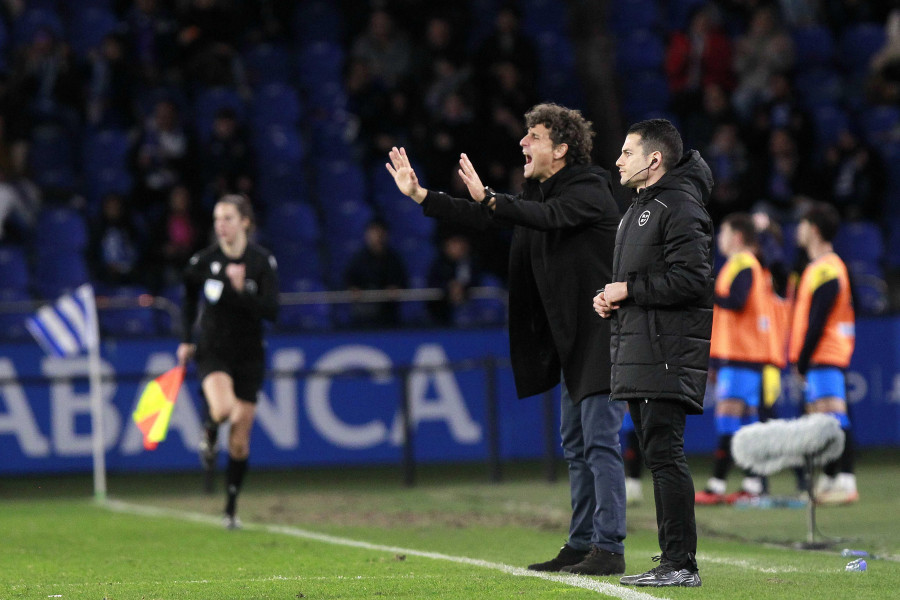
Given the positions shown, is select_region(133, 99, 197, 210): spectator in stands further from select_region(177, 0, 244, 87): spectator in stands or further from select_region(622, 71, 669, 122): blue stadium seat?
select_region(622, 71, 669, 122): blue stadium seat

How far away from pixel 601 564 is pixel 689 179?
1.89 metres

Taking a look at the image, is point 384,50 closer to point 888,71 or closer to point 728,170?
point 728,170

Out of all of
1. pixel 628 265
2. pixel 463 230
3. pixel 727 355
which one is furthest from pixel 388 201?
pixel 628 265

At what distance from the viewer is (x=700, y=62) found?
1961cm

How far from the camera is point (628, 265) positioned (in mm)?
6133

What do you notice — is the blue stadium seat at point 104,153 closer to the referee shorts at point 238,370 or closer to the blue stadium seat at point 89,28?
the blue stadium seat at point 89,28

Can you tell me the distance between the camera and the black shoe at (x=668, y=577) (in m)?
6.00

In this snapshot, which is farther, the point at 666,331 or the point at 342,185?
the point at 342,185

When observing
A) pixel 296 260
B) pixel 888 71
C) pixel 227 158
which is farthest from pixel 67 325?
pixel 888 71

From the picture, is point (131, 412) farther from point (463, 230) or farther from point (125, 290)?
point (463, 230)

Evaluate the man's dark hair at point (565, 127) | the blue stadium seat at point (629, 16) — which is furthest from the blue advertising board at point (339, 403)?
the blue stadium seat at point (629, 16)

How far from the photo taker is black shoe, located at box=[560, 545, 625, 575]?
6.63 meters

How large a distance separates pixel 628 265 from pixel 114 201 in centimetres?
1108

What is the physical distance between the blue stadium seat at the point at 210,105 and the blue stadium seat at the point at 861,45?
923cm
